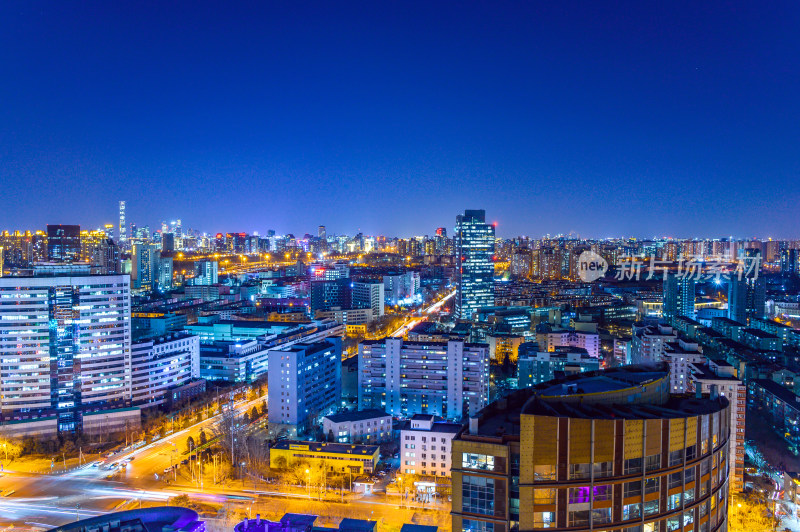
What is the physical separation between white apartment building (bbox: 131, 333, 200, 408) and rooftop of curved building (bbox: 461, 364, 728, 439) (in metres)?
10.8

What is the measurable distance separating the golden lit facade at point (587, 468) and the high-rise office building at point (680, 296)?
863 inches

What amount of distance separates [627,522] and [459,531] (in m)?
0.84

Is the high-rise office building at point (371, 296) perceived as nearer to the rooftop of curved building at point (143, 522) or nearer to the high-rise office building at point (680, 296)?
the high-rise office building at point (680, 296)

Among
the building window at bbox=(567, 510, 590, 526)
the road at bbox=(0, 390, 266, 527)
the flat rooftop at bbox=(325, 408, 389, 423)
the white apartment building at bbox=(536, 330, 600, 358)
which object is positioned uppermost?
the building window at bbox=(567, 510, 590, 526)

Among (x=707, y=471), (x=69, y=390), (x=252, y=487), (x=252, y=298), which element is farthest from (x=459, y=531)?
(x=252, y=298)

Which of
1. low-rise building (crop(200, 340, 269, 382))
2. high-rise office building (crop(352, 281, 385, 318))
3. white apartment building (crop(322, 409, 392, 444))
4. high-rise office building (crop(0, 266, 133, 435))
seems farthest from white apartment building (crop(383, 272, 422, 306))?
white apartment building (crop(322, 409, 392, 444))

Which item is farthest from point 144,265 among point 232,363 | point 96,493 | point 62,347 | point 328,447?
point 328,447

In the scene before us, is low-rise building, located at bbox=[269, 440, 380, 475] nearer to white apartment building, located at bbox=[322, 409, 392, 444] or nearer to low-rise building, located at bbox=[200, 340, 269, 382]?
white apartment building, located at bbox=[322, 409, 392, 444]

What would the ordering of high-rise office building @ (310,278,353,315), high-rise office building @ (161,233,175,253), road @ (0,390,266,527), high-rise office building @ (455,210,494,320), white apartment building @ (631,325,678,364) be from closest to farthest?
road @ (0,390,266,527) → white apartment building @ (631,325,678,364) → high-rise office building @ (455,210,494,320) → high-rise office building @ (310,278,353,315) → high-rise office building @ (161,233,175,253)

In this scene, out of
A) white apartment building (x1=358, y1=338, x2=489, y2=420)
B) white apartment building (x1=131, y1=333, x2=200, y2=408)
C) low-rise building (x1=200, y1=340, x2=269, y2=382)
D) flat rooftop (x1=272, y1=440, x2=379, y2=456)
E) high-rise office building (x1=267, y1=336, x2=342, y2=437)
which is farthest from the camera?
low-rise building (x1=200, y1=340, x2=269, y2=382)

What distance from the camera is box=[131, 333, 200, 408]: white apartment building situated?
12.7 meters

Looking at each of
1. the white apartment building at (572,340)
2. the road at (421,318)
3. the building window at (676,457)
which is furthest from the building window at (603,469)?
the road at (421,318)

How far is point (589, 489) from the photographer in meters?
2.86

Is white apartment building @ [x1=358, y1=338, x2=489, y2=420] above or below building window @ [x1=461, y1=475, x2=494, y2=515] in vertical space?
below
